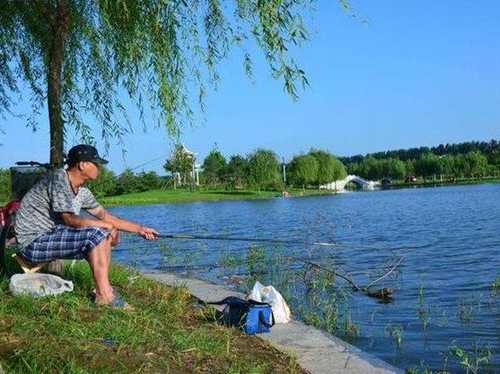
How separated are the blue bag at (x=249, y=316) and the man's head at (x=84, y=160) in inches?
69.7

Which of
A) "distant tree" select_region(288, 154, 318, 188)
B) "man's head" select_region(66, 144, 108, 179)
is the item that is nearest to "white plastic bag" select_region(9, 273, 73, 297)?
"man's head" select_region(66, 144, 108, 179)

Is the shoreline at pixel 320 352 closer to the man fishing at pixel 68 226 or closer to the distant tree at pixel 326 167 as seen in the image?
the man fishing at pixel 68 226

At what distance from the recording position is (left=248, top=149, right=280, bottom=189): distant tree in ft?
321

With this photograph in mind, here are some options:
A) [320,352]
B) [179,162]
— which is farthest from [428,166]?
[320,352]

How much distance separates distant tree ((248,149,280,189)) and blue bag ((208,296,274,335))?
3574 inches

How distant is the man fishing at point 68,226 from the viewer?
5871 mm

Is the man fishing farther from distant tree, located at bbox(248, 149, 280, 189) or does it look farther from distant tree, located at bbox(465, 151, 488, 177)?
distant tree, located at bbox(465, 151, 488, 177)

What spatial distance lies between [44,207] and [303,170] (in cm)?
10561

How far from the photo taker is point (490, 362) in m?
6.49

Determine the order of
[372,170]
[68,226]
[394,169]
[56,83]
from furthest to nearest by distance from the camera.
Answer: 1. [372,170]
2. [394,169]
3. [56,83]
4. [68,226]

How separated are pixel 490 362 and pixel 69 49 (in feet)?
18.8

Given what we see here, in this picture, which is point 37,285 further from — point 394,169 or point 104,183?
point 394,169

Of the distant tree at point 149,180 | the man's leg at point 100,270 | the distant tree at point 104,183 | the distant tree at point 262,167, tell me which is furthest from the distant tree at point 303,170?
the man's leg at point 100,270

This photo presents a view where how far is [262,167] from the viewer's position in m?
97.1
